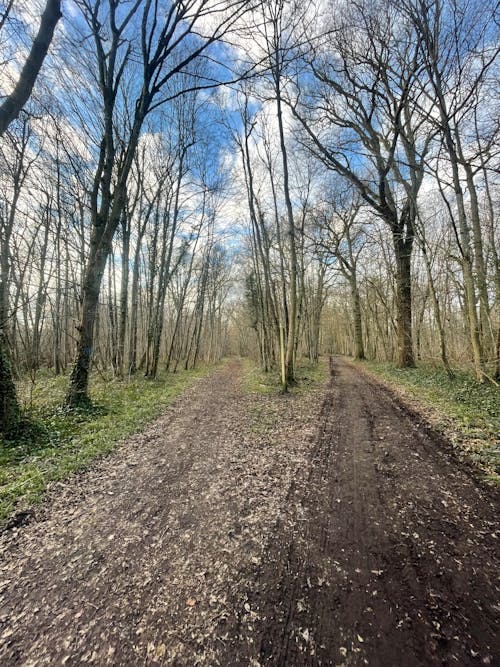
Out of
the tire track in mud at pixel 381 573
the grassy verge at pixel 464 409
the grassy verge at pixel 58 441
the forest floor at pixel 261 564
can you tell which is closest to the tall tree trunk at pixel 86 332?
the grassy verge at pixel 58 441

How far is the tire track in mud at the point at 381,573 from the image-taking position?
1.60 meters

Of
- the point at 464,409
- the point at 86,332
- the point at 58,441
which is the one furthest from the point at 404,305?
the point at 58,441

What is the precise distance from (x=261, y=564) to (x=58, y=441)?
4.48 metres

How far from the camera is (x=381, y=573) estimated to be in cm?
210

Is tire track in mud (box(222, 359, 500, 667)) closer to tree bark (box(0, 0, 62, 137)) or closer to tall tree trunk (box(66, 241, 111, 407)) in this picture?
tall tree trunk (box(66, 241, 111, 407))

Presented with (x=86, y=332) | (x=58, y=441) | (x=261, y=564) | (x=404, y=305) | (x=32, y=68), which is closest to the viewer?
(x=261, y=564)

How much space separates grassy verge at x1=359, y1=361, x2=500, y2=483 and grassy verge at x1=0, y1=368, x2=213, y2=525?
5.87m

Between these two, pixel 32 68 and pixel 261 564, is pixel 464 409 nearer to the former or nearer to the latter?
pixel 261 564

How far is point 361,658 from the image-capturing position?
5.02 feet

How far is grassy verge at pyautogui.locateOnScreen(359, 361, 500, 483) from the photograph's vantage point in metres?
3.88

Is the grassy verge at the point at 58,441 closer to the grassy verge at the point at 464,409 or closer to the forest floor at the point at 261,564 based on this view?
the forest floor at the point at 261,564

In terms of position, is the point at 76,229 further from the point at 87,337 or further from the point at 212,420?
the point at 212,420

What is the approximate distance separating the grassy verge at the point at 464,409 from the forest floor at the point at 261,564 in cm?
49

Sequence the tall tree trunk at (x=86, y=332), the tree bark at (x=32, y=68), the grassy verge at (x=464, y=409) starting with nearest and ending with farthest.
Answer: the grassy verge at (x=464, y=409) → the tree bark at (x=32, y=68) → the tall tree trunk at (x=86, y=332)
